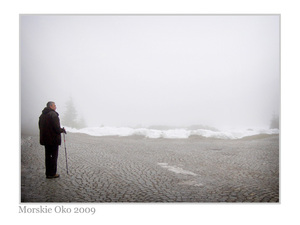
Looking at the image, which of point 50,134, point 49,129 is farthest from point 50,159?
point 49,129

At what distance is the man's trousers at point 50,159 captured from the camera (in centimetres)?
550

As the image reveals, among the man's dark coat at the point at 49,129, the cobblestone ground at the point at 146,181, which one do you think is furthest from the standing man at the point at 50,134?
the cobblestone ground at the point at 146,181

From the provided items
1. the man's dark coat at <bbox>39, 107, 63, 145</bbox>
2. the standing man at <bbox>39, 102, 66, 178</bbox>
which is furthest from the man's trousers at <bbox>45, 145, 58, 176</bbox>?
the man's dark coat at <bbox>39, 107, 63, 145</bbox>

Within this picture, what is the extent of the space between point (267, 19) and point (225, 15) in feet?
4.22

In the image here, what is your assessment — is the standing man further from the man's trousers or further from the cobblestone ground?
the cobblestone ground

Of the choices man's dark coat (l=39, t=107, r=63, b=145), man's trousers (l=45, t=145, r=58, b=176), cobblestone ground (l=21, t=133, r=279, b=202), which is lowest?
cobblestone ground (l=21, t=133, r=279, b=202)

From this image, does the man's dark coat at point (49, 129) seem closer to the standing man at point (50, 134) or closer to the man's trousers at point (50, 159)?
the standing man at point (50, 134)

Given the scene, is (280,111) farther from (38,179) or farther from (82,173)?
(38,179)

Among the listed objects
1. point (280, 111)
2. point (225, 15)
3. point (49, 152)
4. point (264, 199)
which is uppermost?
point (225, 15)

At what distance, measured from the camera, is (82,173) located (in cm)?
602

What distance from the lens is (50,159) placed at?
5523 millimetres

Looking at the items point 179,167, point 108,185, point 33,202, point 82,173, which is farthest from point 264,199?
point 33,202

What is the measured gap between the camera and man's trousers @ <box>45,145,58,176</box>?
5504mm

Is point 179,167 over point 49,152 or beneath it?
beneath
